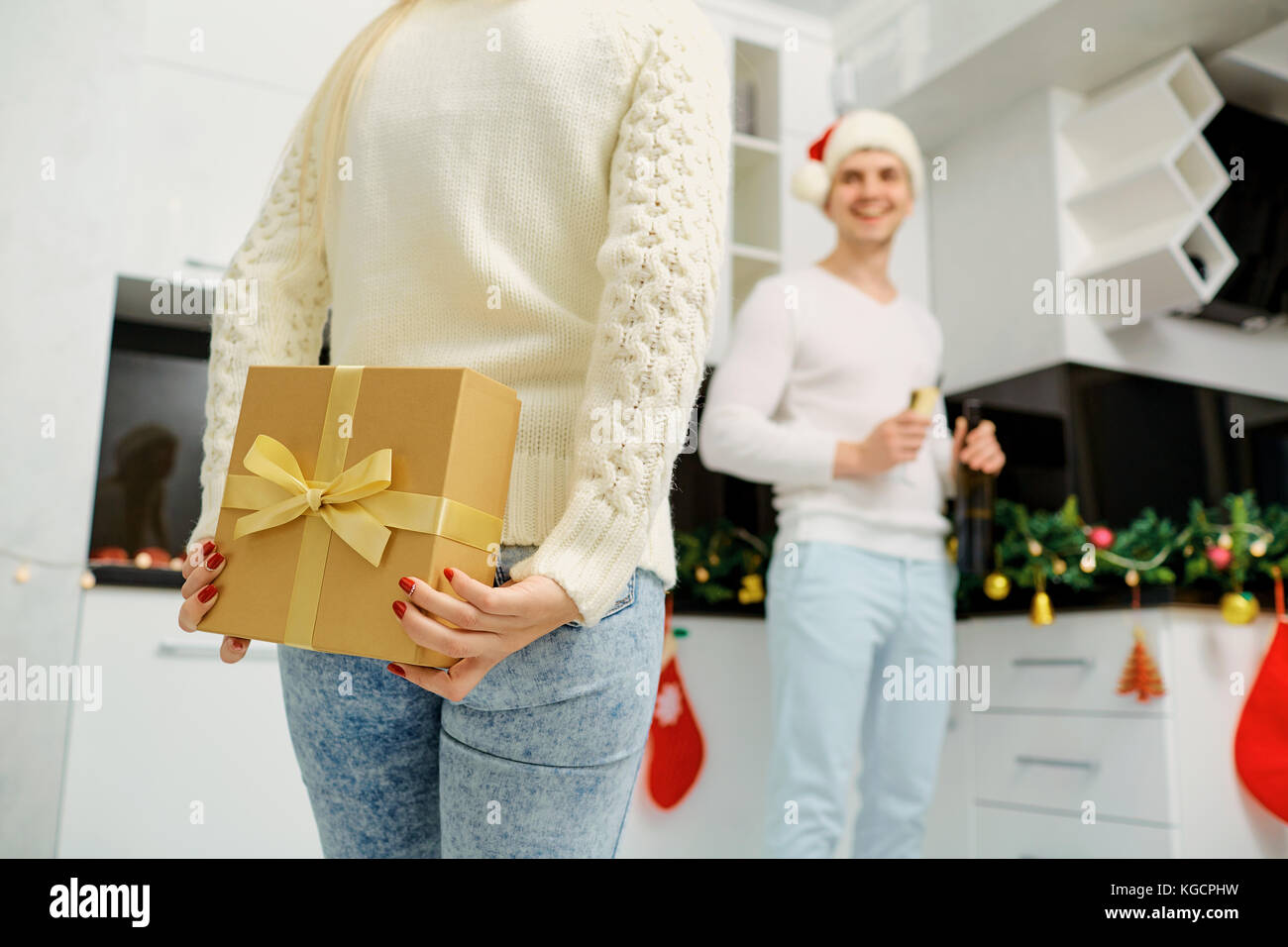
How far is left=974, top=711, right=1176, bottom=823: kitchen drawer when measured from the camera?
1677 mm

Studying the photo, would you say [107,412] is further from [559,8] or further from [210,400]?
[559,8]

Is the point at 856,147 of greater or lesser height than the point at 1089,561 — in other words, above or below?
above

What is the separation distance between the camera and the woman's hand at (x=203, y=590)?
0.62m

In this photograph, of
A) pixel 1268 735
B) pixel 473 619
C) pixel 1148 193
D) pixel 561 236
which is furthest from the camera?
pixel 1148 193

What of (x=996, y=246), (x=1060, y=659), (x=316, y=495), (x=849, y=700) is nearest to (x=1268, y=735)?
(x=1060, y=659)

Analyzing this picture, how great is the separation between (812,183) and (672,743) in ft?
3.48

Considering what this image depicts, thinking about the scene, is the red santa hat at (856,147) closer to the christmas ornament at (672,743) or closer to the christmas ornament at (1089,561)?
the christmas ornament at (1089,561)

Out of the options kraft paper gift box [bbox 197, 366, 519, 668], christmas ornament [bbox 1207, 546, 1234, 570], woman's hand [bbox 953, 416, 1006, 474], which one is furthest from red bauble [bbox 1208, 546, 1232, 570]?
kraft paper gift box [bbox 197, 366, 519, 668]

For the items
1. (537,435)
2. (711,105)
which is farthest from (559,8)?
(537,435)

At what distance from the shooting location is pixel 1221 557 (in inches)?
68.6

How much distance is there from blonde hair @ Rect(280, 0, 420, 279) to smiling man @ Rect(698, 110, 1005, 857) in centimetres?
95

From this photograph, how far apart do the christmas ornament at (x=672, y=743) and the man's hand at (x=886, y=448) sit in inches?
16.4

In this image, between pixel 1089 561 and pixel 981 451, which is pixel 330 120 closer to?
pixel 981 451

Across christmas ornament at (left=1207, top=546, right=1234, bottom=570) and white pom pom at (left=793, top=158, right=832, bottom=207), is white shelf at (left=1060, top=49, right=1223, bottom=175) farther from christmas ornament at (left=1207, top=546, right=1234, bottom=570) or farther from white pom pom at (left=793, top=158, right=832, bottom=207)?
christmas ornament at (left=1207, top=546, right=1234, bottom=570)
